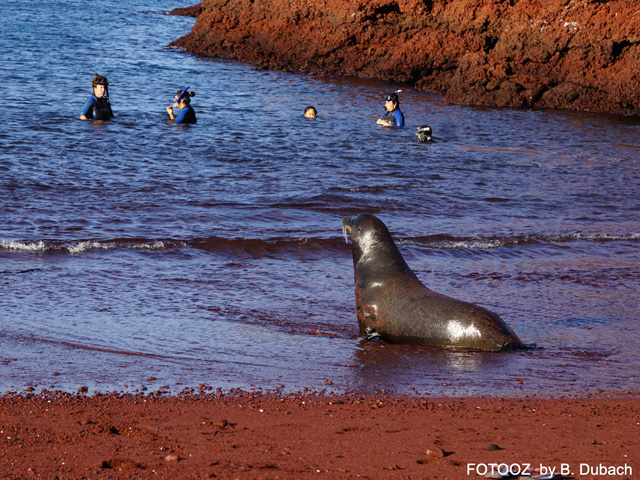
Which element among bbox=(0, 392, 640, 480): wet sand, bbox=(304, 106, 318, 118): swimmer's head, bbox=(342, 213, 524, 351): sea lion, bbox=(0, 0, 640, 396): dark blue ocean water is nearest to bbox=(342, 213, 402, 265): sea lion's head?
bbox=(342, 213, 524, 351): sea lion

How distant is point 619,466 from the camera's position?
381 centimetres

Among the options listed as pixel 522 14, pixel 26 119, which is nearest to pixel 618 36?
pixel 522 14

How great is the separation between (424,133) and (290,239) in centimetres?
805

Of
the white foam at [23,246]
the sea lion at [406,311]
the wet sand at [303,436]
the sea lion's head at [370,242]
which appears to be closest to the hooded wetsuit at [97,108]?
the white foam at [23,246]

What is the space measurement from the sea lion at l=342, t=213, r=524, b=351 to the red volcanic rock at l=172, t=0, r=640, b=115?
17.3 metres

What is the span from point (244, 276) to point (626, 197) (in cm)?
787

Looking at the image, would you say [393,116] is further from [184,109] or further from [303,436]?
[303,436]

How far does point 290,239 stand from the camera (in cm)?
955

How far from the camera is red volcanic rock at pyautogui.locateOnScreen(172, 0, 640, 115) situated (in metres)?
22.7

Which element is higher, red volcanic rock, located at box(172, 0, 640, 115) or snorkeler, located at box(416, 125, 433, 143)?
red volcanic rock, located at box(172, 0, 640, 115)

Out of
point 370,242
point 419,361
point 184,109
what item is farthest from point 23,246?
point 184,109

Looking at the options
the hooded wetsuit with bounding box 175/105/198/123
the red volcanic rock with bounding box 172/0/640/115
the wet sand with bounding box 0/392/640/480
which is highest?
the red volcanic rock with bounding box 172/0/640/115

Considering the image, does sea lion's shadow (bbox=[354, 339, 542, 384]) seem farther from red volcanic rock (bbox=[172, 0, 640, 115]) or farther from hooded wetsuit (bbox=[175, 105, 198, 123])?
red volcanic rock (bbox=[172, 0, 640, 115])

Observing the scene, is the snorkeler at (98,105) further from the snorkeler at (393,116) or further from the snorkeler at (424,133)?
the snorkeler at (424,133)
